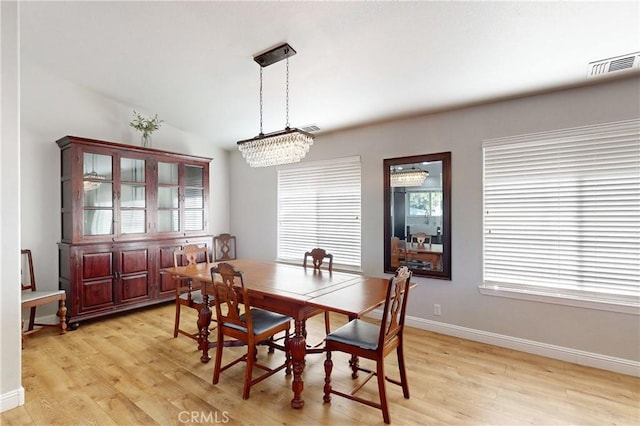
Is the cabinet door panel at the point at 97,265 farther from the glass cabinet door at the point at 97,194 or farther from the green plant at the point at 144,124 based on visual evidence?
the green plant at the point at 144,124

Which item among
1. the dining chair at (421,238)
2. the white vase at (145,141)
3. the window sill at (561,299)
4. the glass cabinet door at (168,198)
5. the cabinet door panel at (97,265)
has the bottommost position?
the window sill at (561,299)

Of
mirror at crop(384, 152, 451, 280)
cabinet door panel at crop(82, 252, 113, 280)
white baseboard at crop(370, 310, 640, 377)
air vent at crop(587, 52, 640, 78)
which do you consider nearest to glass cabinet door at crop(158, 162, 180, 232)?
cabinet door panel at crop(82, 252, 113, 280)

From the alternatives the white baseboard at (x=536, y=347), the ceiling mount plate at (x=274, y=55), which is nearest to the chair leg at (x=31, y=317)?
the ceiling mount plate at (x=274, y=55)

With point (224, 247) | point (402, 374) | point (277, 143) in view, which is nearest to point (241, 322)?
point (402, 374)

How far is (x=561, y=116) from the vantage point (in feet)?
9.49

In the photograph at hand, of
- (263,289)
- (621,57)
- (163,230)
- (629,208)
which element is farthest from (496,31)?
(163,230)

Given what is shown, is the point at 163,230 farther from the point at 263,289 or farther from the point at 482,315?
the point at 482,315

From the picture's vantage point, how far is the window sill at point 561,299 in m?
2.64

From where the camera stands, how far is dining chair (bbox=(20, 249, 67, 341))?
3256 millimetres

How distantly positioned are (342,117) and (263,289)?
2412 millimetres

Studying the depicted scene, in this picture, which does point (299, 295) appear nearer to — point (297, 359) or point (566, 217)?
point (297, 359)

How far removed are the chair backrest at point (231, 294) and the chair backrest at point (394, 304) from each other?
0.96 m

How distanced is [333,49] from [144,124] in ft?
10.3

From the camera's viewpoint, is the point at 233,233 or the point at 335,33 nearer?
the point at 335,33
